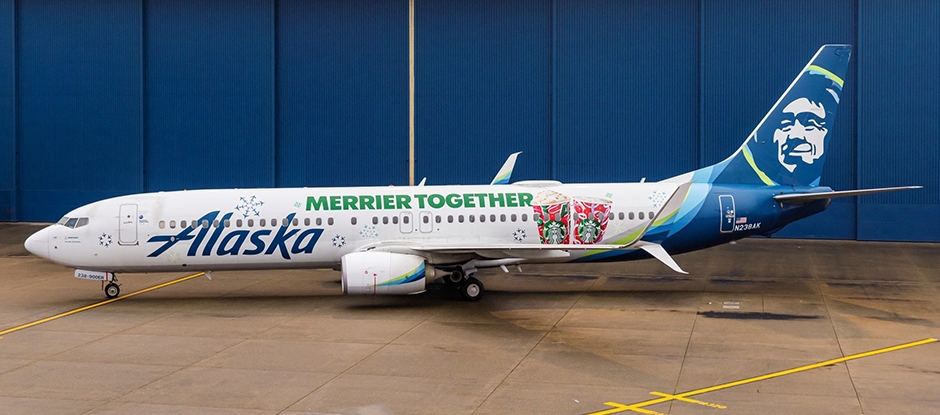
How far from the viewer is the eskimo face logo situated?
2683cm

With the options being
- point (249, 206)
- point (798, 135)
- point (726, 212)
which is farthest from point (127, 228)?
point (798, 135)

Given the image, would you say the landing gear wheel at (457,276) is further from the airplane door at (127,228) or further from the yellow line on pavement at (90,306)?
the yellow line on pavement at (90,306)

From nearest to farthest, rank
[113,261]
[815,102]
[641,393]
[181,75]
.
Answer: [641,393]
[113,261]
[815,102]
[181,75]

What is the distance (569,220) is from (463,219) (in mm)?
3022

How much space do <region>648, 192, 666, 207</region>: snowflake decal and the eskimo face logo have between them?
395 centimetres

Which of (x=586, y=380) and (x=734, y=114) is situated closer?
(x=586, y=380)

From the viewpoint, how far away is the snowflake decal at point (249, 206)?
82.2ft

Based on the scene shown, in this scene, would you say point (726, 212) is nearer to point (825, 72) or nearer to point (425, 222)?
point (825, 72)

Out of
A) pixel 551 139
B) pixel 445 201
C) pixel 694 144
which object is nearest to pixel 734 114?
pixel 694 144

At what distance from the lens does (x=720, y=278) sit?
95.5 ft

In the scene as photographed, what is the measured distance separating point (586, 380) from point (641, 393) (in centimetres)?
121

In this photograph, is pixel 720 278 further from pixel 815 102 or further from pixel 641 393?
pixel 641 393

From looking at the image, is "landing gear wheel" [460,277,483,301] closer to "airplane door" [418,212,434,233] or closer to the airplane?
the airplane

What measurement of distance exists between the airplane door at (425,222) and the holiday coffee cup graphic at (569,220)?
9.70ft
